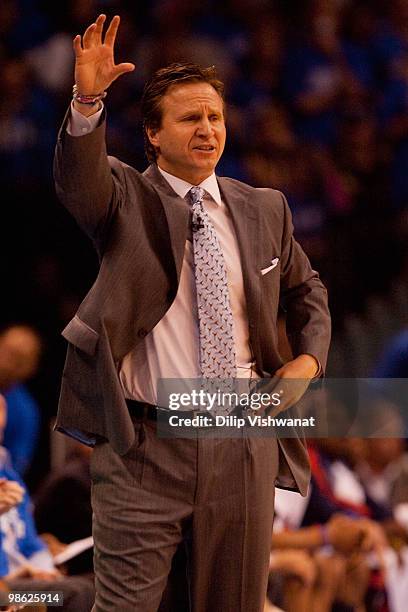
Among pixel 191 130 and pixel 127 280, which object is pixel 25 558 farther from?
pixel 191 130

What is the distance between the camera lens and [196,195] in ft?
8.36

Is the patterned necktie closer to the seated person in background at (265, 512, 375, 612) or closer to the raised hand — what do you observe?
the raised hand

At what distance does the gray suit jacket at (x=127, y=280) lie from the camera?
234cm

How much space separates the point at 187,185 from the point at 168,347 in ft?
1.16

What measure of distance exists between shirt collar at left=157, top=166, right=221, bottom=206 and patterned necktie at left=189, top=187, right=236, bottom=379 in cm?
13

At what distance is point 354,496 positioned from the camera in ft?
15.1

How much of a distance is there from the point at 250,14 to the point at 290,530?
312 centimetres

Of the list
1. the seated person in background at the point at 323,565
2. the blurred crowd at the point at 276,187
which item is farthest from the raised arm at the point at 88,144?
the seated person in background at the point at 323,565

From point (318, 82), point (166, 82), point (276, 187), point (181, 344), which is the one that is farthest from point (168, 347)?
point (318, 82)

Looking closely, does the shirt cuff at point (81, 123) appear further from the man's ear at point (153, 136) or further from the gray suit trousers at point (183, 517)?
the gray suit trousers at point (183, 517)

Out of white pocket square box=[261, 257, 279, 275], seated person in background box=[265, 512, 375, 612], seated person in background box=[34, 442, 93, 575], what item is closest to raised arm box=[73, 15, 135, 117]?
white pocket square box=[261, 257, 279, 275]

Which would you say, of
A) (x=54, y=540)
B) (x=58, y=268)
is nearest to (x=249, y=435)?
(x=54, y=540)

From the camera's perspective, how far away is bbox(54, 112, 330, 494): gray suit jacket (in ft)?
7.66

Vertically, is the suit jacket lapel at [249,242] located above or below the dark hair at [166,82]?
below
